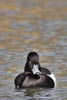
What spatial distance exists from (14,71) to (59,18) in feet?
42.6

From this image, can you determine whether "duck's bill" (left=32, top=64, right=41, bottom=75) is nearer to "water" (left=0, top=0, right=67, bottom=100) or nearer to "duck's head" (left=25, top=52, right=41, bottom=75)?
"duck's head" (left=25, top=52, right=41, bottom=75)

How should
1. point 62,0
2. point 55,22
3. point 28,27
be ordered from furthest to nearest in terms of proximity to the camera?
point 62,0 < point 55,22 < point 28,27

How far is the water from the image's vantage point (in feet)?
45.6

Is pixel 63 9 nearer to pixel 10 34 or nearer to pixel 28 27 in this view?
pixel 28 27

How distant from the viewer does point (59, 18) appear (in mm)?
28969

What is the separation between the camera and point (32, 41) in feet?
71.6

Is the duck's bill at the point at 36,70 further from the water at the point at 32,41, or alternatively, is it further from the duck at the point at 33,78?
the water at the point at 32,41

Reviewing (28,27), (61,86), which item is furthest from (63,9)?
(61,86)

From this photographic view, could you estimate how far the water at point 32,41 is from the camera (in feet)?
45.6

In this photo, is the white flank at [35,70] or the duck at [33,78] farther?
the duck at [33,78]

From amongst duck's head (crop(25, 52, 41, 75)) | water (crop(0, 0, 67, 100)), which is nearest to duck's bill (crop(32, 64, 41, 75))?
duck's head (crop(25, 52, 41, 75))

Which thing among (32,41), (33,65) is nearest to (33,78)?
(33,65)

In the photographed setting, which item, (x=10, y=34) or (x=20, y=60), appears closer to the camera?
(x=20, y=60)

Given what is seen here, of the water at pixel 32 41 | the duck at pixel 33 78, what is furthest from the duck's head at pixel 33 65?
the water at pixel 32 41
